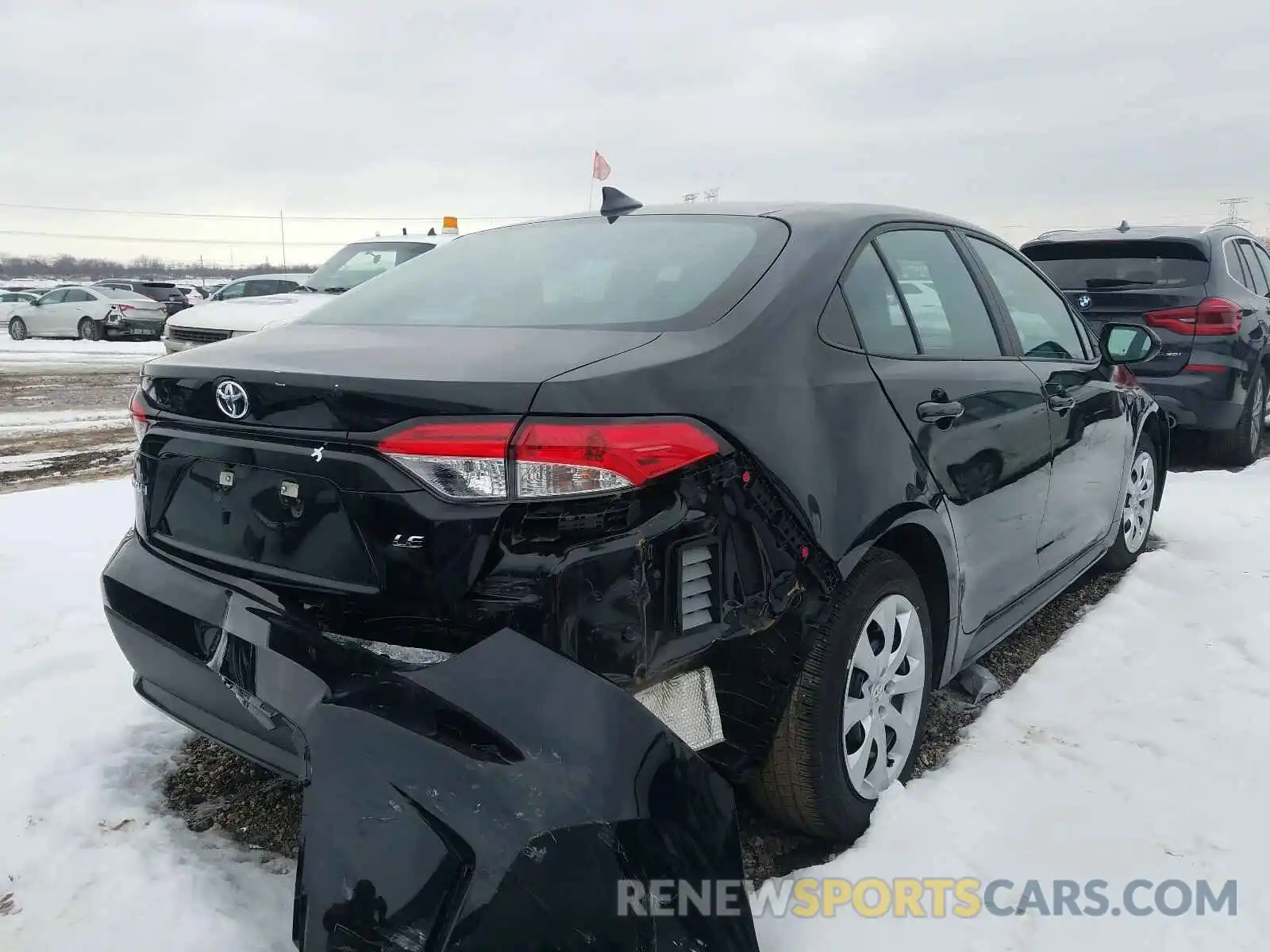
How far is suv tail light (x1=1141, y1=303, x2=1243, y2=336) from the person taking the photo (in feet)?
20.6

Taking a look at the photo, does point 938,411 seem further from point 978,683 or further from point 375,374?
point 375,374

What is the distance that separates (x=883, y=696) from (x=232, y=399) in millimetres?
1672

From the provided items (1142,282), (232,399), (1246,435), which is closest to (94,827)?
(232,399)

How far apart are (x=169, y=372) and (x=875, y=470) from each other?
160cm

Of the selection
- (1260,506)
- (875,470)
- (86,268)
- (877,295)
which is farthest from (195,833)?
(86,268)

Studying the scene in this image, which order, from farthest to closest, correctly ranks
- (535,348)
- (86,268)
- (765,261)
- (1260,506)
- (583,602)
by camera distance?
1. (86,268)
2. (1260,506)
3. (765,261)
4. (535,348)
5. (583,602)

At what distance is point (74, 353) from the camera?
17.9m

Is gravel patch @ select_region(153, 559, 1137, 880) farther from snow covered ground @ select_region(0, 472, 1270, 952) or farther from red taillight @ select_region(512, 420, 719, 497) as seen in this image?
red taillight @ select_region(512, 420, 719, 497)

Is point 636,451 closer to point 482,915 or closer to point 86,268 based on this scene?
point 482,915

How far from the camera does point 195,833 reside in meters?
2.32

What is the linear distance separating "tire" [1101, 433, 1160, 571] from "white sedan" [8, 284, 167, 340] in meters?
23.1

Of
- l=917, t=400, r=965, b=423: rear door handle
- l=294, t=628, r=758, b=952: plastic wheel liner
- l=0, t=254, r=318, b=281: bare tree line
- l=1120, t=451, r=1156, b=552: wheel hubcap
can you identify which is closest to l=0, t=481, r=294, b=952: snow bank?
l=294, t=628, r=758, b=952: plastic wheel liner

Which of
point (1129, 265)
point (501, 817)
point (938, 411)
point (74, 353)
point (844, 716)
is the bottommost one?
point (844, 716)

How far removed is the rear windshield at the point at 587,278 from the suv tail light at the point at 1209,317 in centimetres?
518
